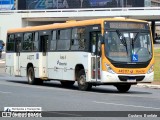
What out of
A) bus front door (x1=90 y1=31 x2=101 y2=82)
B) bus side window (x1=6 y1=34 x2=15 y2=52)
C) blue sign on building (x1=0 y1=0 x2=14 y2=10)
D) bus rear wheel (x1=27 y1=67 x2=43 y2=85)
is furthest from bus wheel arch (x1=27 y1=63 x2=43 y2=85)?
blue sign on building (x1=0 y1=0 x2=14 y2=10)

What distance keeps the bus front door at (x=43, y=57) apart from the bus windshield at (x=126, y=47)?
561 cm

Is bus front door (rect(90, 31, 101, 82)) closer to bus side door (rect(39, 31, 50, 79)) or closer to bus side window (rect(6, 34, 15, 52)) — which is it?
bus side door (rect(39, 31, 50, 79))

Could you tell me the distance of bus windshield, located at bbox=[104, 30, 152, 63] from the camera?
21.7 meters

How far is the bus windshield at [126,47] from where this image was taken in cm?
2169

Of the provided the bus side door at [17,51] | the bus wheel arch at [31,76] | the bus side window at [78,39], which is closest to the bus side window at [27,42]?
the bus side door at [17,51]

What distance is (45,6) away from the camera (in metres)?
123

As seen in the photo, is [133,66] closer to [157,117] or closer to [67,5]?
[157,117]

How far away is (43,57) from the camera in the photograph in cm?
2681

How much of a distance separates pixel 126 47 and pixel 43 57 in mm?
6258

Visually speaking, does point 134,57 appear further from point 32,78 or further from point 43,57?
point 32,78

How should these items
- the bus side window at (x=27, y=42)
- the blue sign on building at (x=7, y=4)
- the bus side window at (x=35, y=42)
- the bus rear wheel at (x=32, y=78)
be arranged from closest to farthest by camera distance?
the bus side window at (x=35, y=42) → the bus rear wheel at (x=32, y=78) → the bus side window at (x=27, y=42) → the blue sign on building at (x=7, y=4)

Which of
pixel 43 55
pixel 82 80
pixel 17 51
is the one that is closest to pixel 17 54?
pixel 17 51

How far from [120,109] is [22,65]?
47.2 feet

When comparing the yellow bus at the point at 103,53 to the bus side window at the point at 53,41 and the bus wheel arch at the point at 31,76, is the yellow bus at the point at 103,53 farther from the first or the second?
the bus wheel arch at the point at 31,76
